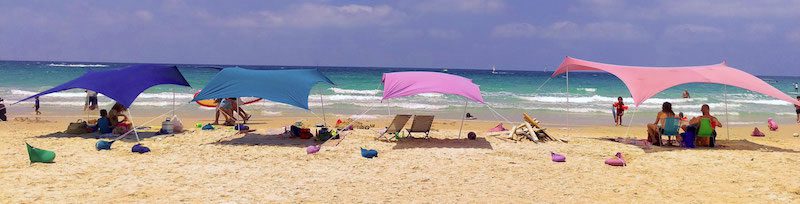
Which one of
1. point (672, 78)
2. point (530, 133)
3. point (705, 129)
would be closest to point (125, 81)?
point (530, 133)

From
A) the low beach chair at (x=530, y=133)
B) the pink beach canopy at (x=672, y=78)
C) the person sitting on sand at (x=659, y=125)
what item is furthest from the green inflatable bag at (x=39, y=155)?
the person sitting on sand at (x=659, y=125)

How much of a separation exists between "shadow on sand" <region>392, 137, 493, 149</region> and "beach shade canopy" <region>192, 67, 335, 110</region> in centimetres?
183

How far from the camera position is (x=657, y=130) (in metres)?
11.6

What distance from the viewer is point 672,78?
11703mm

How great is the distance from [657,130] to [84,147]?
10.3 m

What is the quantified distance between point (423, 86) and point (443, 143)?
1.15 metres

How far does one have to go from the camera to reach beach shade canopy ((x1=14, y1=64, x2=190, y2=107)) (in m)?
11.4

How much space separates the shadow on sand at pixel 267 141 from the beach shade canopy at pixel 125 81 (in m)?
1.94

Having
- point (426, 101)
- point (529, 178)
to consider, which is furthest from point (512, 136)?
point (426, 101)

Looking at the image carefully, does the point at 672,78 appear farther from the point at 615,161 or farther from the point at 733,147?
the point at 615,161

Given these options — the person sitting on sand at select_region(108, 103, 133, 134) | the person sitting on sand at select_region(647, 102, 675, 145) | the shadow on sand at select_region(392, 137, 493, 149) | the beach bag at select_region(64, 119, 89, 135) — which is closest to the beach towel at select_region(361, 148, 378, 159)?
the shadow on sand at select_region(392, 137, 493, 149)

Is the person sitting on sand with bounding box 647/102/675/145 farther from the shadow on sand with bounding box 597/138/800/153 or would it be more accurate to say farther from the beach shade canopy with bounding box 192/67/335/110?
the beach shade canopy with bounding box 192/67/335/110

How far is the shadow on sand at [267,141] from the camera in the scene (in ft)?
36.9

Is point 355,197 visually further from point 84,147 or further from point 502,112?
point 502,112
